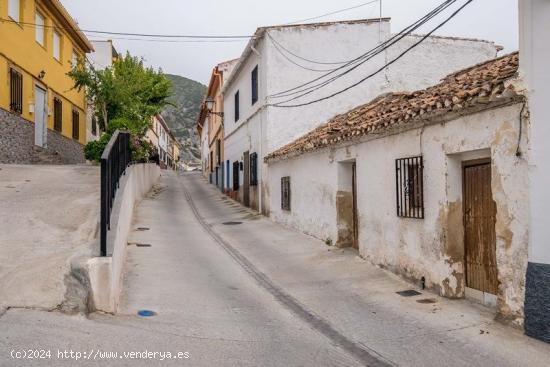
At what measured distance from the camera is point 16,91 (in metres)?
15.8

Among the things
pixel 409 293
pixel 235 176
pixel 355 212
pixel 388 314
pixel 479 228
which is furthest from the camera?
pixel 235 176

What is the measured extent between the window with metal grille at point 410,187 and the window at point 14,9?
14.2 metres

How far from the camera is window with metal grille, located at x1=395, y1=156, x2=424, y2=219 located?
7.29 m

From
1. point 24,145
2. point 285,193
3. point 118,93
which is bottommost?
point 285,193

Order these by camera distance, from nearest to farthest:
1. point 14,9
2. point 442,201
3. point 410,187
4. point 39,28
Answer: point 442,201
point 410,187
point 14,9
point 39,28

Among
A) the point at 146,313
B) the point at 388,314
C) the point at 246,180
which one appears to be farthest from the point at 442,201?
the point at 246,180

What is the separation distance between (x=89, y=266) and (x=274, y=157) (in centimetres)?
1023

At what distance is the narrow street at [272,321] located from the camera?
4410 mm

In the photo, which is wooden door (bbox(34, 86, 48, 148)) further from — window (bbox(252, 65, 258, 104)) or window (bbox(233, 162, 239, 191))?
window (bbox(252, 65, 258, 104))

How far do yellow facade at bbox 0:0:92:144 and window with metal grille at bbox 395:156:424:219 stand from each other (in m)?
12.9

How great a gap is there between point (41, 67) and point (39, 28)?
1.47 m

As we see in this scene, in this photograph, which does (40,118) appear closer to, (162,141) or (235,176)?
(235,176)

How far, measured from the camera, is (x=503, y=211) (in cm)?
557

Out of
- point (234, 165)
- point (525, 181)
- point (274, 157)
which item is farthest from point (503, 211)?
point (234, 165)
